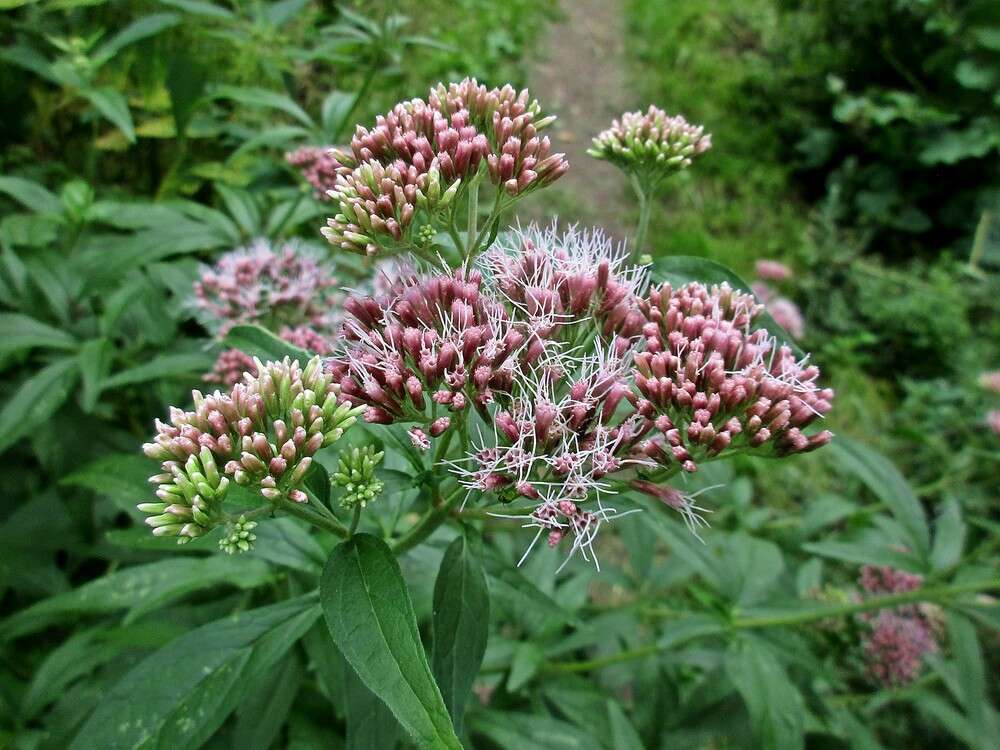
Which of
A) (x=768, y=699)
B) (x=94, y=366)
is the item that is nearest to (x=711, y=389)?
(x=768, y=699)

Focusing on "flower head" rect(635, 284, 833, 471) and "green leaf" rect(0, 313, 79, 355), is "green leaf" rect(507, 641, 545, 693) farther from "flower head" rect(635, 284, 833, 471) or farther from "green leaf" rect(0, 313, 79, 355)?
"green leaf" rect(0, 313, 79, 355)

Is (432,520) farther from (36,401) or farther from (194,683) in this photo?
(36,401)

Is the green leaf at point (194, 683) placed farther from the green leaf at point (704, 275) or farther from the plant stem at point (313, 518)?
the green leaf at point (704, 275)

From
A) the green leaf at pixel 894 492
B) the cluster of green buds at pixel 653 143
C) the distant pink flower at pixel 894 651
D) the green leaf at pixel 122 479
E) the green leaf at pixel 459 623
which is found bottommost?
the distant pink flower at pixel 894 651

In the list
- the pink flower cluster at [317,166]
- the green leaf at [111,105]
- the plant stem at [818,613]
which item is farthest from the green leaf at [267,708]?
the green leaf at [111,105]

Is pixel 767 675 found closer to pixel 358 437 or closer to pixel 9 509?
pixel 358 437

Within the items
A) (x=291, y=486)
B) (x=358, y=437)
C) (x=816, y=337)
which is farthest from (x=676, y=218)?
(x=291, y=486)

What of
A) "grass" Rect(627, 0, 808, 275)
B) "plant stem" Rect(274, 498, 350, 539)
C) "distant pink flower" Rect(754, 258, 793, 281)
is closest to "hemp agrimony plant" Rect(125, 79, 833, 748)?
"plant stem" Rect(274, 498, 350, 539)
